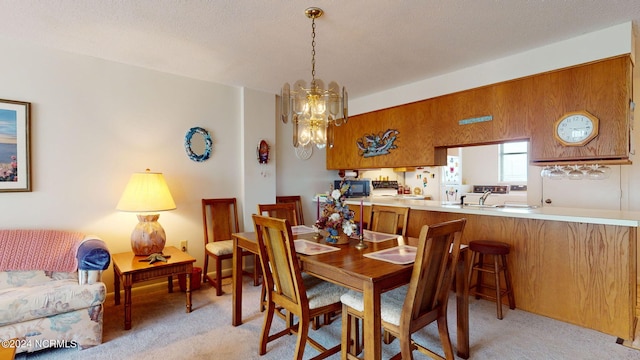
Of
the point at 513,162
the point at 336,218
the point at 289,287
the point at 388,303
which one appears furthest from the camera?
the point at 513,162

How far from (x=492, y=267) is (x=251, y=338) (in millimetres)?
2322

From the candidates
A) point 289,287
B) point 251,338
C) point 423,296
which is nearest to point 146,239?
point 251,338

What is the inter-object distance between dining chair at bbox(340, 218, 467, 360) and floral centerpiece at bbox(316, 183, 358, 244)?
1.42ft

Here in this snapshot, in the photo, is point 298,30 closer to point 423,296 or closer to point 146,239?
point 423,296

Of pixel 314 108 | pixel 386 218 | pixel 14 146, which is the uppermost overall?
pixel 314 108

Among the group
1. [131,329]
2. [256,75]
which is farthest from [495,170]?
[131,329]

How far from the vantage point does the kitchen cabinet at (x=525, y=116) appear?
2492mm

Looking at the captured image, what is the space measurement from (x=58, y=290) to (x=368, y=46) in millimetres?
3023

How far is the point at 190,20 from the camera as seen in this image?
2.29m

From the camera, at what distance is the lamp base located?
2887 millimetres

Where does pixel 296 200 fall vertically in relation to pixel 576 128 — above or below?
below

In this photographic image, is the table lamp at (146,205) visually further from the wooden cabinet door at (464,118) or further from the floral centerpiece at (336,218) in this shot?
the wooden cabinet door at (464,118)

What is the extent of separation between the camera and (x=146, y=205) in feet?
9.30

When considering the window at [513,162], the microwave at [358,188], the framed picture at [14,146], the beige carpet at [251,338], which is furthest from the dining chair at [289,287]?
the window at [513,162]
